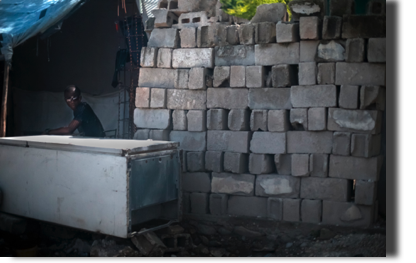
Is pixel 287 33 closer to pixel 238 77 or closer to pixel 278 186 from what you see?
pixel 238 77

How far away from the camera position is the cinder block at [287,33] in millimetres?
5605

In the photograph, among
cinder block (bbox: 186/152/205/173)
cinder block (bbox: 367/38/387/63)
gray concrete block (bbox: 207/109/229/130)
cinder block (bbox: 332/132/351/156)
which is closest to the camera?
cinder block (bbox: 367/38/387/63)

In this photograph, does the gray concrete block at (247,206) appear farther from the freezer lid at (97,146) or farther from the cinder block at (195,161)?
the freezer lid at (97,146)

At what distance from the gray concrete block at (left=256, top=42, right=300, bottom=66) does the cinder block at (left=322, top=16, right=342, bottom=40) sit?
0.42 metres

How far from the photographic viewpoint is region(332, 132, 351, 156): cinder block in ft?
17.7

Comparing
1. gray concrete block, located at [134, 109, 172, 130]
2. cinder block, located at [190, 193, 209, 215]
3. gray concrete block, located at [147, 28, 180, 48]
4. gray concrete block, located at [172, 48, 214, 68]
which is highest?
gray concrete block, located at [147, 28, 180, 48]

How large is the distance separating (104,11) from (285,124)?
254 inches

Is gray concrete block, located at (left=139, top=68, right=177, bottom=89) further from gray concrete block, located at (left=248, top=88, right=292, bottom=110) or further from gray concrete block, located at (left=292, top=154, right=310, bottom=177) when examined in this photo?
gray concrete block, located at (left=292, top=154, right=310, bottom=177)

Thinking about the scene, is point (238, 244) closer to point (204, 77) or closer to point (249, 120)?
point (249, 120)

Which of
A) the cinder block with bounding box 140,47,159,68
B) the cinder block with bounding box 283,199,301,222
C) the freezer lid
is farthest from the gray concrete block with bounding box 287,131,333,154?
the cinder block with bounding box 140,47,159,68

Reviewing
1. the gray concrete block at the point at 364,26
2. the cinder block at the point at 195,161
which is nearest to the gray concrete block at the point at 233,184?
the cinder block at the point at 195,161

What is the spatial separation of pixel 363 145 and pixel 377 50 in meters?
1.19

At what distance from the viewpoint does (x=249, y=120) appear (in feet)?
19.8


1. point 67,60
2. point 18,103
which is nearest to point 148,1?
point 67,60
